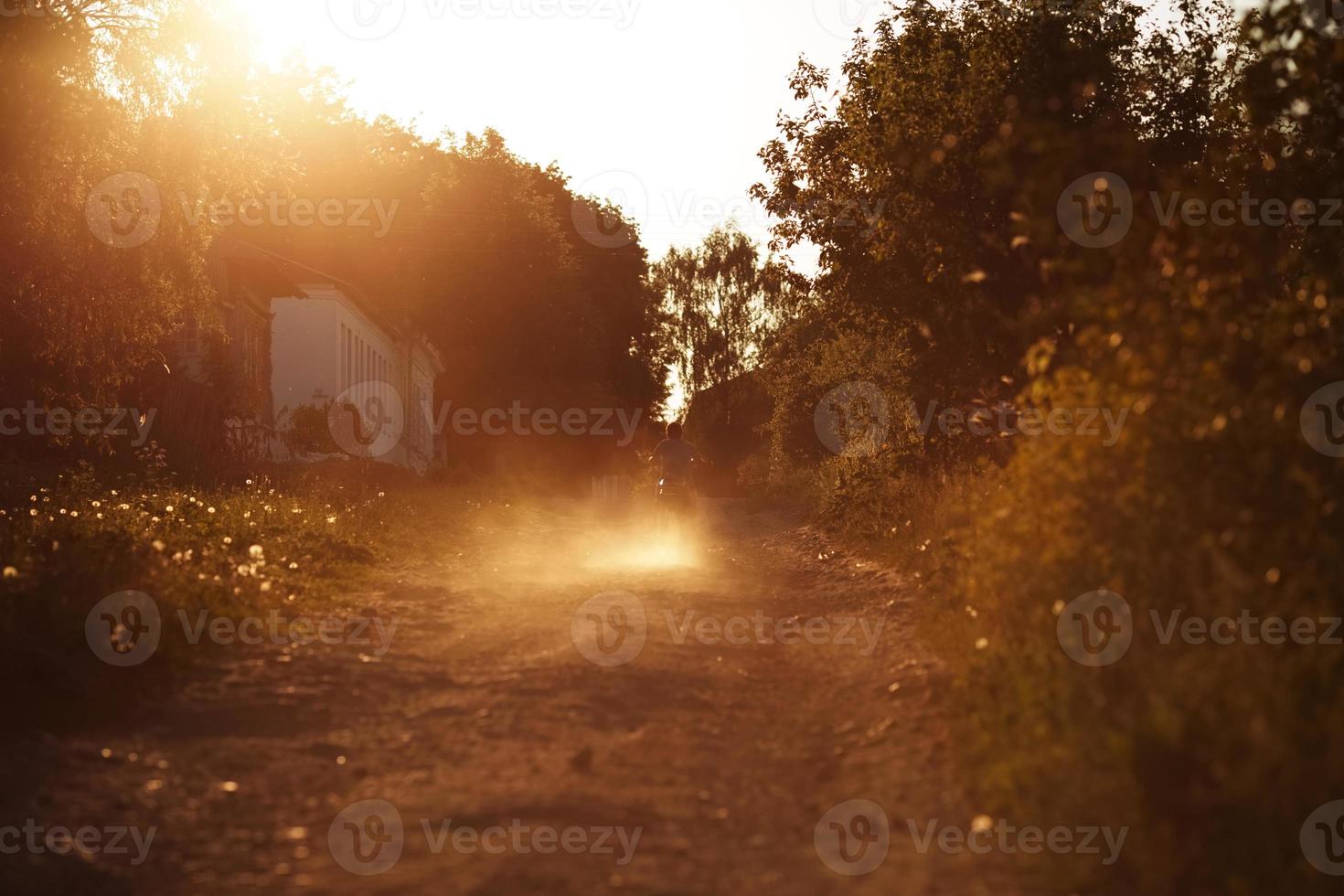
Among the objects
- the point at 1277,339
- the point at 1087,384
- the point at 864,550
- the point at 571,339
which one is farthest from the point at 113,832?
the point at 571,339

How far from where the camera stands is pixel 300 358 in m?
38.2

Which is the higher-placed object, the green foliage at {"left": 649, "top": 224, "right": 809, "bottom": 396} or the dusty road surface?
the green foliage at {"left": 649, "top": 224, "right": 809, "bottom": 396}

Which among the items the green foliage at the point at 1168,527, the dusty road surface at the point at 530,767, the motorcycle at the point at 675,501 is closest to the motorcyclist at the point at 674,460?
the motorcycle at the point at 675,501

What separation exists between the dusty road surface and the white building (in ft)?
63.4

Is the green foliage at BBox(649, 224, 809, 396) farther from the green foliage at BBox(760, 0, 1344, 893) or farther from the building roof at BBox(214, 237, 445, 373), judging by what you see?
the green foliage at BBox(760, 0, 1344, 893)

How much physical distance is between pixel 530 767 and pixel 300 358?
33.3m

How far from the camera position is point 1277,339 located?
6.32 metres

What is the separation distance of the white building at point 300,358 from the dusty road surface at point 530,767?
19.3 m

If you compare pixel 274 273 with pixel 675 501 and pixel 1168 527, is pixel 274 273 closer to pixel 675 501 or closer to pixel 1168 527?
pixel 675 501

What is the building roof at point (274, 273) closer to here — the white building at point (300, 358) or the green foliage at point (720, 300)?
the white building at point (300, 358)

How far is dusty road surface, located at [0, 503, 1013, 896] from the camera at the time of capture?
5312mm

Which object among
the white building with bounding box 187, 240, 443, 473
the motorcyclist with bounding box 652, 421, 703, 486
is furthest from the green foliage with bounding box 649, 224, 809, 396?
the motorcyclist with bounding box 652, 421, 703, 486

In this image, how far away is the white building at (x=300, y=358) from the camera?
31844 mm

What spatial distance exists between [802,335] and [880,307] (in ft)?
161
